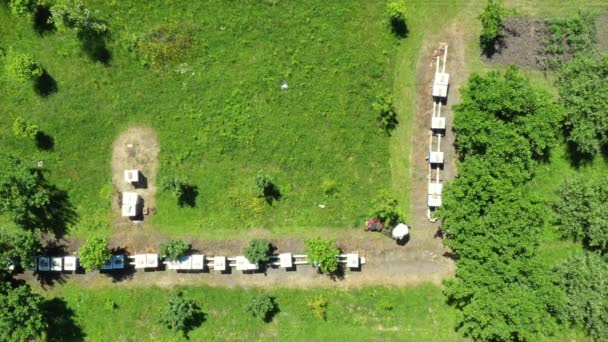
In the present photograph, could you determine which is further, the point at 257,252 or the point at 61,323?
the point at 61,323

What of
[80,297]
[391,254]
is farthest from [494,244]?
[80,297]

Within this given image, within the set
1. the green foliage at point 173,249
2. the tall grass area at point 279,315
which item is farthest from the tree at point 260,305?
the green foliage at point 173,249

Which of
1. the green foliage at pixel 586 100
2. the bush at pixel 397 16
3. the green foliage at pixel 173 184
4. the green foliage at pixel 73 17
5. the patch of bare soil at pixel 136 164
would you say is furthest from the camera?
the patch of bare soil at pixel 136 164

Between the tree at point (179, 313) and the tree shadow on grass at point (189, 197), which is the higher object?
the tree shadow on grass at point (189, 197)

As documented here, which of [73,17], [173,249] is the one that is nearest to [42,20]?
[73,17]

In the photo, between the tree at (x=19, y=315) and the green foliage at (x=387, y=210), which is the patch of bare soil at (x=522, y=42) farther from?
the tree at (x=19, y=315)

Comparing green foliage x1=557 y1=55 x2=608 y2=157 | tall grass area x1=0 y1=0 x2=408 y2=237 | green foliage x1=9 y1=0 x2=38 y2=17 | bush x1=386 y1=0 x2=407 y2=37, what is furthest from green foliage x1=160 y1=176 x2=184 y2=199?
green foliage x1=557 y1=55 x2=608 y2=157

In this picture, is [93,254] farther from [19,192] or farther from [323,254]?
[323,254]
